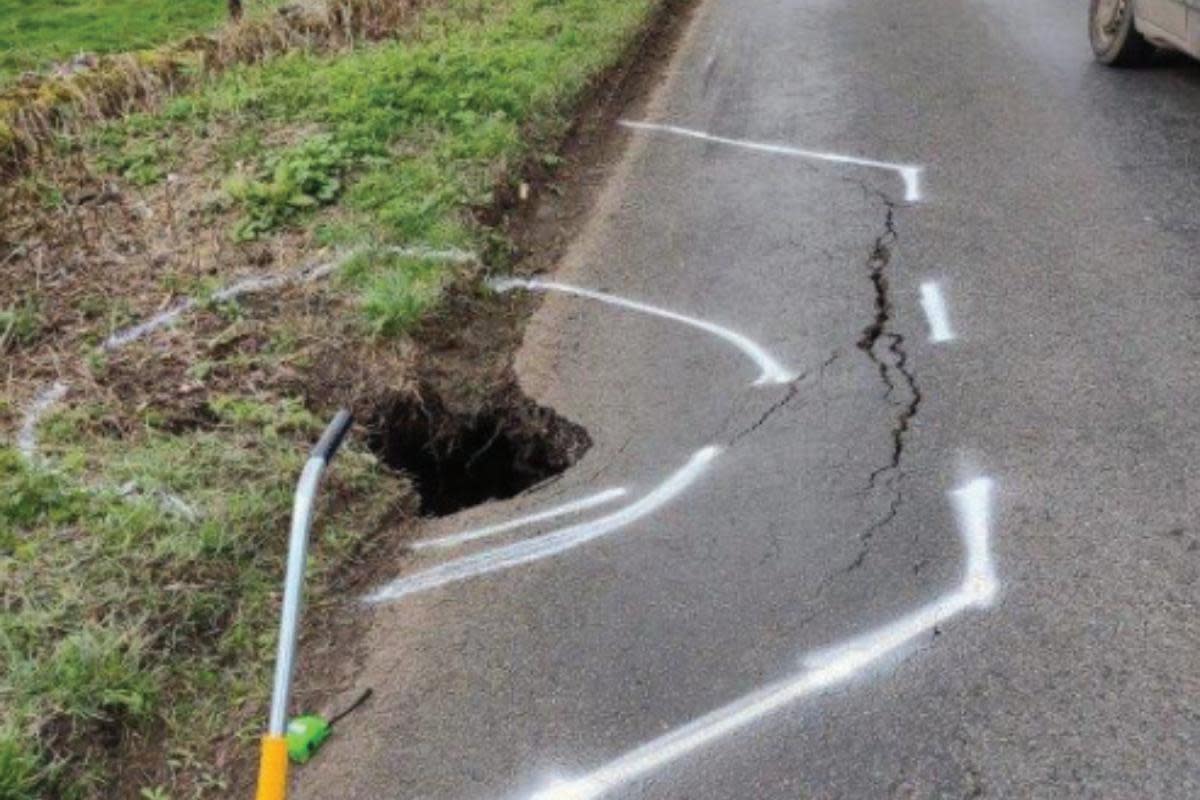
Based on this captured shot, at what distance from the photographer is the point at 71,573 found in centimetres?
385

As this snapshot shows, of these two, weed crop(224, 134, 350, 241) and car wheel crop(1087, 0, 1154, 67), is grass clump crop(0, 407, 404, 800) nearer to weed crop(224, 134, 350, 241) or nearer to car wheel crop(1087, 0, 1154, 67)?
weed crop(224, 134, 350, 241)

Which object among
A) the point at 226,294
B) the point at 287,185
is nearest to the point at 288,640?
the point at 226,294

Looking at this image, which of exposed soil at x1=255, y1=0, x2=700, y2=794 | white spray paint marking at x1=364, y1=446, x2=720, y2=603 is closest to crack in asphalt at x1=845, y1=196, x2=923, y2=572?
white spray paint marking at x1=364, y1=446, x2=720, y2=603

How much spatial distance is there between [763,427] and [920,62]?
218 inches

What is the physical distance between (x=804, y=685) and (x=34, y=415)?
3.26 metres

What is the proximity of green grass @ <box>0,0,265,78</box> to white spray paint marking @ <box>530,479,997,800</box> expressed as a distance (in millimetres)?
9615

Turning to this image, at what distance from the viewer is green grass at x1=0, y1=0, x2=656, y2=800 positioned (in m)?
3.48

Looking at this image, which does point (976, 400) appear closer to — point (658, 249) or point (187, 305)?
point (658, 249)

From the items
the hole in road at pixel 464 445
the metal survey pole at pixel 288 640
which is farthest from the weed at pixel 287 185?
the metal survey pole at pixel 288 640

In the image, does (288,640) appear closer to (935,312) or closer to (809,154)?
(935,312)

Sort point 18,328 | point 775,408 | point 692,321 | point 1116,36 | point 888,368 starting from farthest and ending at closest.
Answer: point 1116,36 → point 692,321 → point 18,328 → point 888,368 → point 775,408

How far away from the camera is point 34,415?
483 centimetres

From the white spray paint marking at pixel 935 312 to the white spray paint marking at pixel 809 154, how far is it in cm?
119

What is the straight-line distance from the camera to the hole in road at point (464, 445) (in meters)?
5.13
